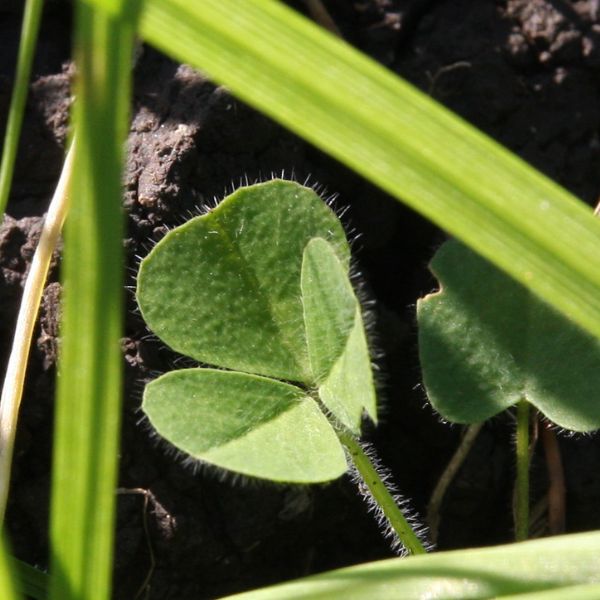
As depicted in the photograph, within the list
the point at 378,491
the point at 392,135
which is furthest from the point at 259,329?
the point at 392,135

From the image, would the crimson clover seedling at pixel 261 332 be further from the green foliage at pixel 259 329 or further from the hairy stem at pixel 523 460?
the hairy stem at pixel 523 460

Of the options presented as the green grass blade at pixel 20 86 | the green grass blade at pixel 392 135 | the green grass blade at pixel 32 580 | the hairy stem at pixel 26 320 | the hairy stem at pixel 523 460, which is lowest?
the green grass blade at pixel 32 580

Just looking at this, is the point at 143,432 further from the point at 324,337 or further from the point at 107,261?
the point at 107,261

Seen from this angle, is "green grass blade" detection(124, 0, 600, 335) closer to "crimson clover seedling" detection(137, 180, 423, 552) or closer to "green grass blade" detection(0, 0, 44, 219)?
"crimson clover seedling" detection(137, 180, 423, 552)

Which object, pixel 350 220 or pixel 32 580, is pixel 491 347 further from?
pixel 32 580

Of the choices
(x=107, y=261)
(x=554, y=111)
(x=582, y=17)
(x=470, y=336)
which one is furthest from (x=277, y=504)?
(x=582, y=17)

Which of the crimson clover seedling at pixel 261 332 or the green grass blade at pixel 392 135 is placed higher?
the green grass blade at pixel 392 135

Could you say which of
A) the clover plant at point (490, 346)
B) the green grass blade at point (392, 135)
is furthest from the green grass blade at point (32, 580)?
the green grass blade at point (392, 135)

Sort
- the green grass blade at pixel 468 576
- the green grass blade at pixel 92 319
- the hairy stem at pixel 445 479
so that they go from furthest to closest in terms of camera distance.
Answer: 1. the hairy stem at pixel 445 479
2. the green grass blade at pixel 468 576
3. the green grass blade at pixel 92 319
